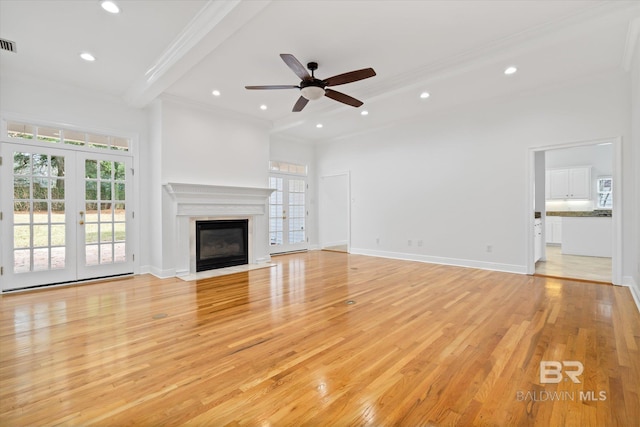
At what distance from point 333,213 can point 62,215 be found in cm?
611

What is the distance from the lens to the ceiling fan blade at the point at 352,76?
10.7ft

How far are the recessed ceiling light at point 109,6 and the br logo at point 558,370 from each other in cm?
476

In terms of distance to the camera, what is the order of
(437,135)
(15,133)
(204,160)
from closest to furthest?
1. (15,133)
2. (204,160)
3. (437,135)

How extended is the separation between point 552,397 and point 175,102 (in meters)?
6.03

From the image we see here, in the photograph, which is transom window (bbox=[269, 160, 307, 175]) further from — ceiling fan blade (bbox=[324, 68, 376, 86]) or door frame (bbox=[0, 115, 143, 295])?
ceiling fan blade (bbox=[324, 68, 376, 86])

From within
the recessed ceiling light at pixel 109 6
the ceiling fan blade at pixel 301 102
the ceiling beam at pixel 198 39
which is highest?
the recessed ceiling light at pixel 109 6

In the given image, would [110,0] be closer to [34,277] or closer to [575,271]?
[34,277]

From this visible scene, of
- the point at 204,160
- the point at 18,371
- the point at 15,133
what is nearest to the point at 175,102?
the point at 204,160

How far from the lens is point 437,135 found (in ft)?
20.2

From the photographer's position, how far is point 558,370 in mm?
2076

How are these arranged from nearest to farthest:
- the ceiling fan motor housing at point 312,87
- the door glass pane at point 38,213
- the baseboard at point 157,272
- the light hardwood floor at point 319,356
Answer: the light hardwood floor at point 319,356
the ceiling fan motor housing at point 312,87
the door glass pane at point 38,213
the baseboard at point 157,272

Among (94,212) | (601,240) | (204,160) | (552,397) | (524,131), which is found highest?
(524,131)

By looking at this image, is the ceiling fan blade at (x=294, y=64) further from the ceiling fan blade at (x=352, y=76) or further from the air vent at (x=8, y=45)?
the air vent at (x=8, y=45)

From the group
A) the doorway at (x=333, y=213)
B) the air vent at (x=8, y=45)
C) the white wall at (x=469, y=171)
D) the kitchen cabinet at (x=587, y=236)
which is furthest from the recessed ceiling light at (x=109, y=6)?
the kitchen cabinet at (x=587, y=236)
